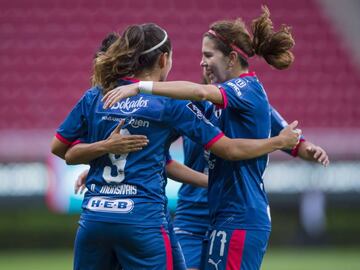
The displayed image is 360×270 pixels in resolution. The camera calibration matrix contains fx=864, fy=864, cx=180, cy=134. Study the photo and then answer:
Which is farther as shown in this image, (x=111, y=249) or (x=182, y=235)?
(x=182, y=235)

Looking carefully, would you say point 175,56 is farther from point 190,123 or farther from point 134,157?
point 134,157

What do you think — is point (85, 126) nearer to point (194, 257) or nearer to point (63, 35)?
point (194, 257)

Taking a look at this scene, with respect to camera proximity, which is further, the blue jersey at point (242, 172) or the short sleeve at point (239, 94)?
the blue jersey at point (242, 172)

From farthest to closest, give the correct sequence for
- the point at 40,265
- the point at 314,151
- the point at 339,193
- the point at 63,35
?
the point at 63,35, the point at 339,193, the point at 40,265, the point at 314,151

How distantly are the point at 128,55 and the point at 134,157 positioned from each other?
1.79 ft

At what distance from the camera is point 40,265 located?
414 inches

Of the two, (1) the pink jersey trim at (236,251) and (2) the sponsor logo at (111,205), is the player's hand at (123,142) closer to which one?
(2) the sponsor logo at (111,205)

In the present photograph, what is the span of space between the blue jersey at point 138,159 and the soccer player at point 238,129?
215 millimetres

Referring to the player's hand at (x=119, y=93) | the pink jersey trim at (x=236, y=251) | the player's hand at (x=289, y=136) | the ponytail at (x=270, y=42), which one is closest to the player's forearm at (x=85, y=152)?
the player's hand at (x=119, y=93)

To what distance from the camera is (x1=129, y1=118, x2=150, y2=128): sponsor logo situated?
181 inches

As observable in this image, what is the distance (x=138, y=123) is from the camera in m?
4.61

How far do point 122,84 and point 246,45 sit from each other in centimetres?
85

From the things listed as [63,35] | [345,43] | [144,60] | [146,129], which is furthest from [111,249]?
[345,43]

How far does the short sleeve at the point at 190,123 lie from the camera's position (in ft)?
15.2
